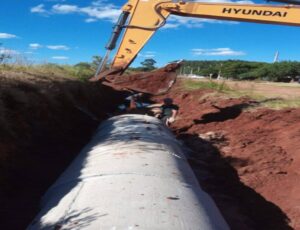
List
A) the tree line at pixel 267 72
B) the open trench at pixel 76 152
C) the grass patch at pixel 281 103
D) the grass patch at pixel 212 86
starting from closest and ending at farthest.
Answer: the open trench at pixel 76 152, the grass patch at pixel 281 103, the grass patch at pixel 212 86, the tree line at pixel 267 72

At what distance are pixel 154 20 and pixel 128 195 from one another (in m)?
9.41

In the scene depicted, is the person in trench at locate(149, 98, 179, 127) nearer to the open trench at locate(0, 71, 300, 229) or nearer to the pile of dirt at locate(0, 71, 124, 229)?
the open trench at locate(0, 71, 300, 229)

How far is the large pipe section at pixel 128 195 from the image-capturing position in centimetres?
397

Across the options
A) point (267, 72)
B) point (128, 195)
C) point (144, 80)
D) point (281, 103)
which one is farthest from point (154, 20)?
point (267, 72)

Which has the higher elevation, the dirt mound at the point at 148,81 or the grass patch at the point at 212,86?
the grass patch at the point at 212,86

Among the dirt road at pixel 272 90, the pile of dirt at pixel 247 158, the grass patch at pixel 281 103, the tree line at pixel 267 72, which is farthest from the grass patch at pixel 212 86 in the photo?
the tree line at pixel 267 72

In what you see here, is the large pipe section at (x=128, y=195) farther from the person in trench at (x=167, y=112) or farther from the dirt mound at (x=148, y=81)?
the dirt mound at (x=148, y=81)

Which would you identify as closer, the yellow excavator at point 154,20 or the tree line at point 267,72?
the yellow excavator at point 154,20

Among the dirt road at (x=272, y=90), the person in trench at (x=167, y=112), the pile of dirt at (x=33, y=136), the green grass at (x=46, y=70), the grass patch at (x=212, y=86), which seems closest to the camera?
the pile of dirt at (x=33, y=136)

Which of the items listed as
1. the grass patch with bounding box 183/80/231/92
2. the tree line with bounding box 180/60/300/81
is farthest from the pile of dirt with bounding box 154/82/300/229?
the tree line with bounding box 180/60/300/81

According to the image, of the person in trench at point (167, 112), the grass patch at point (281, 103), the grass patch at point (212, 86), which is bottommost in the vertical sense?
the person in trench at point (167, 112)

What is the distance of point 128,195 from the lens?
4.45 m

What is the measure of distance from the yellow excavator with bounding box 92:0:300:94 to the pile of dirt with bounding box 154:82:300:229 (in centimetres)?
163

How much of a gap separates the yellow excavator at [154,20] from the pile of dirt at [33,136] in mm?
1580
